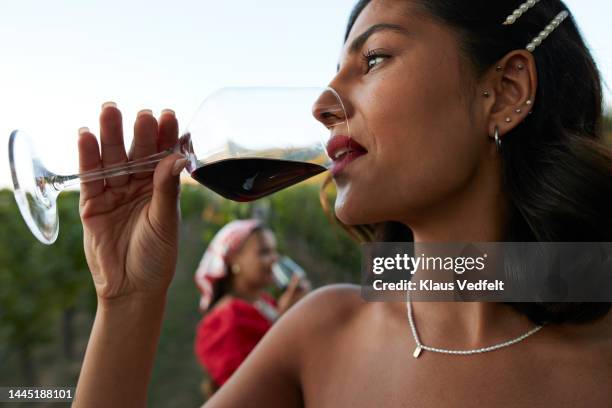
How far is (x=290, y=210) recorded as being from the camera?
30.1 ft

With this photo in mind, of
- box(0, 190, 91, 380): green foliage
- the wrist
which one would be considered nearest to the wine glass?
the wrist

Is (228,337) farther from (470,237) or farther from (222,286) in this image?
(470,237)

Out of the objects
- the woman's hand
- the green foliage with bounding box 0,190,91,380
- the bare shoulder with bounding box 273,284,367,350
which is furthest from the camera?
the green foliage with bounding box 0,190,91,380

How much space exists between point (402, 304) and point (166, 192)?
730mm

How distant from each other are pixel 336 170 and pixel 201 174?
321mm

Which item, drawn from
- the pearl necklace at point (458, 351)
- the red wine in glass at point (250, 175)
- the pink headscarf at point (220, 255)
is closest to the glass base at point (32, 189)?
the red wine in glass at point (250, 175)

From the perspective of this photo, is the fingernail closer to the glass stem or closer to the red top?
the glass stem

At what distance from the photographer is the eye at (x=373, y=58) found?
1.64m

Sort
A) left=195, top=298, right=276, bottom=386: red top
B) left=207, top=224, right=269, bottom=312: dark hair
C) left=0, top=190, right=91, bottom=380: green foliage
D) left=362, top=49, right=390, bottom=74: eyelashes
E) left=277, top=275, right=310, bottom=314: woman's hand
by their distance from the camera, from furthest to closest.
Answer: left=0, top=190, right=91, bottom=380: green foliage → left=207, top=224, right=269, bottom=312: dark hair → left=277, top=275, right=310, bottom=314: woman's hand → left=195, top=298, right=276, bottom=386: red top → left=362, top=49, right=390, bottom=74: eyelashes

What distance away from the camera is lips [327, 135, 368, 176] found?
1592 mm

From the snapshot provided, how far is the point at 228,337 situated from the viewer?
13.8 ft

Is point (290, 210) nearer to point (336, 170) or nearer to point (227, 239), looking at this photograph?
point (227, 239)

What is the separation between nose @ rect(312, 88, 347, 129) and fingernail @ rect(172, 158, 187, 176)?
358 mm

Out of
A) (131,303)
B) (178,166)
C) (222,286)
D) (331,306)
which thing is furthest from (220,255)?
(178,166)
